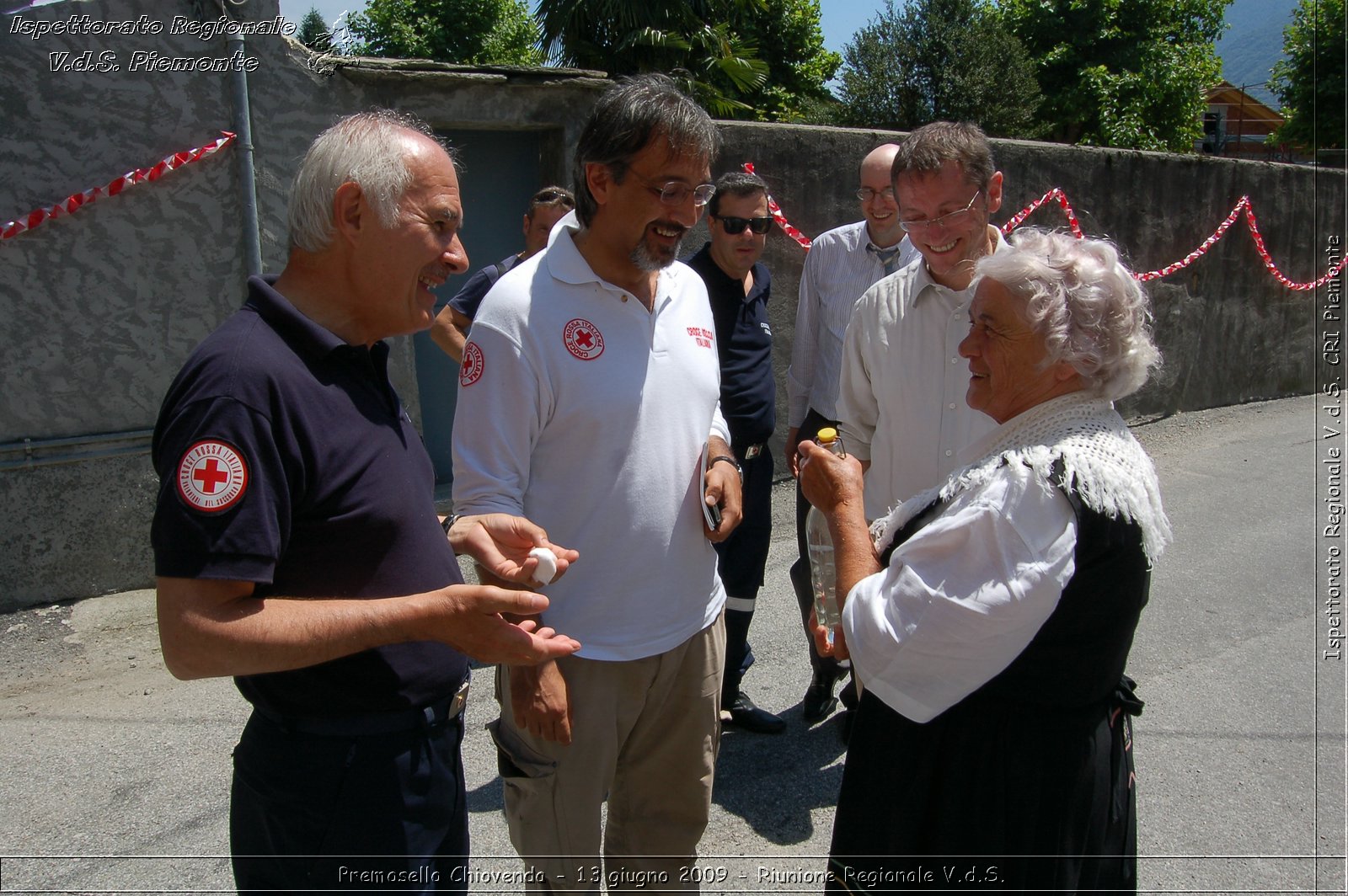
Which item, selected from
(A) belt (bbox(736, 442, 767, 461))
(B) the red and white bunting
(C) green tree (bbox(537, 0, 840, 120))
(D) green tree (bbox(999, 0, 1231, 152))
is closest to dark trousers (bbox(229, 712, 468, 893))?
(A) belt (bbox(736, 442, 767, 461))

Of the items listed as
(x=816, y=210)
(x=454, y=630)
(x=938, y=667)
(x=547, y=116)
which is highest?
(x=547, y=116)

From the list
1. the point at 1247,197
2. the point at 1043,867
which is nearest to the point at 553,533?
the point at 1043,867

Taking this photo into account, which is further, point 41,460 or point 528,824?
point 41,460

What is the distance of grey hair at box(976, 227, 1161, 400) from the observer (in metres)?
1.75

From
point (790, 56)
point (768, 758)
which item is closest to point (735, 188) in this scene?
point (768, 758)

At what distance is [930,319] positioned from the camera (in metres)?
2.75

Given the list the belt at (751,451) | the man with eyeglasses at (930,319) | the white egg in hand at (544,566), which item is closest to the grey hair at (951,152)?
the man with eyeglasses at (930,319)

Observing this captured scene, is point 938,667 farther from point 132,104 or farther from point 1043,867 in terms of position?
point 132,104

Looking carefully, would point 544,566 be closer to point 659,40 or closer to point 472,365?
point 472,365

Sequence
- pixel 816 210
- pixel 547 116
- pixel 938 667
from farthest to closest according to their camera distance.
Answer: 1. pixel 816 210
2. pixel 547 116
3. pixel 938 667

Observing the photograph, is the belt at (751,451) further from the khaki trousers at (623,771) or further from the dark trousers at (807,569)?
the khaki trousers at (623,771)

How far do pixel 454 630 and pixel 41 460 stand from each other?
4.12m

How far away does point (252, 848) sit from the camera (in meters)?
1.64

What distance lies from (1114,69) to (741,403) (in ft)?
108
